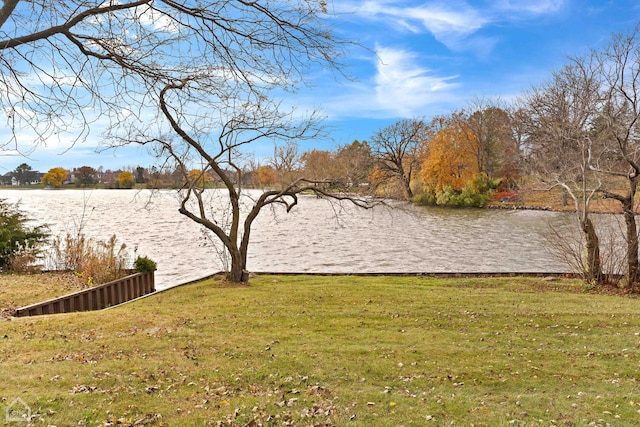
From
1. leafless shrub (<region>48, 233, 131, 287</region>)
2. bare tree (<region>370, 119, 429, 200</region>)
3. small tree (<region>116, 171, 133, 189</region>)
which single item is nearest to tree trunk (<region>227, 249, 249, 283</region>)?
Answer: leafless shrub (<region>48, 233, 131, 287</region>)

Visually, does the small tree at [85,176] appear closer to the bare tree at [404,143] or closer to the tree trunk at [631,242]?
the bare tree at [404,143]

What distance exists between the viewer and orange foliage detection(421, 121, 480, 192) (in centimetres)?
4038

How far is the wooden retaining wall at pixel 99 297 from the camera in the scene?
786cm

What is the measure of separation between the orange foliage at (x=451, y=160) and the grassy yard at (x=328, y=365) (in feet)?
109

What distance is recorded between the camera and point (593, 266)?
35.7 ft

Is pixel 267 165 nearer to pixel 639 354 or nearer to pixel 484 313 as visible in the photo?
pixel 484 313

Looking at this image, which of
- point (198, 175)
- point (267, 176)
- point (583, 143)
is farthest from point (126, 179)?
point (583, 143)

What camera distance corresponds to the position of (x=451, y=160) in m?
40.4

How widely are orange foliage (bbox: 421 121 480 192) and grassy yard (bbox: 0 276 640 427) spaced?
33080mm

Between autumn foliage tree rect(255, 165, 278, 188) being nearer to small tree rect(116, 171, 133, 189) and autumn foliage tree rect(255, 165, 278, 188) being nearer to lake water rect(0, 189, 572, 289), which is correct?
lake water rect(0, 189, 572, 289)

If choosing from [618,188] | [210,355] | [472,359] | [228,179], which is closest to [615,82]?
[618,188]

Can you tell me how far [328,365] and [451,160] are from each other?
3789 centimetres

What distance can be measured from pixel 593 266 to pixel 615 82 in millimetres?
4224

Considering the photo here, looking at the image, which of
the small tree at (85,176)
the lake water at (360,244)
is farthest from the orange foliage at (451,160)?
the small tree at (85,176)
